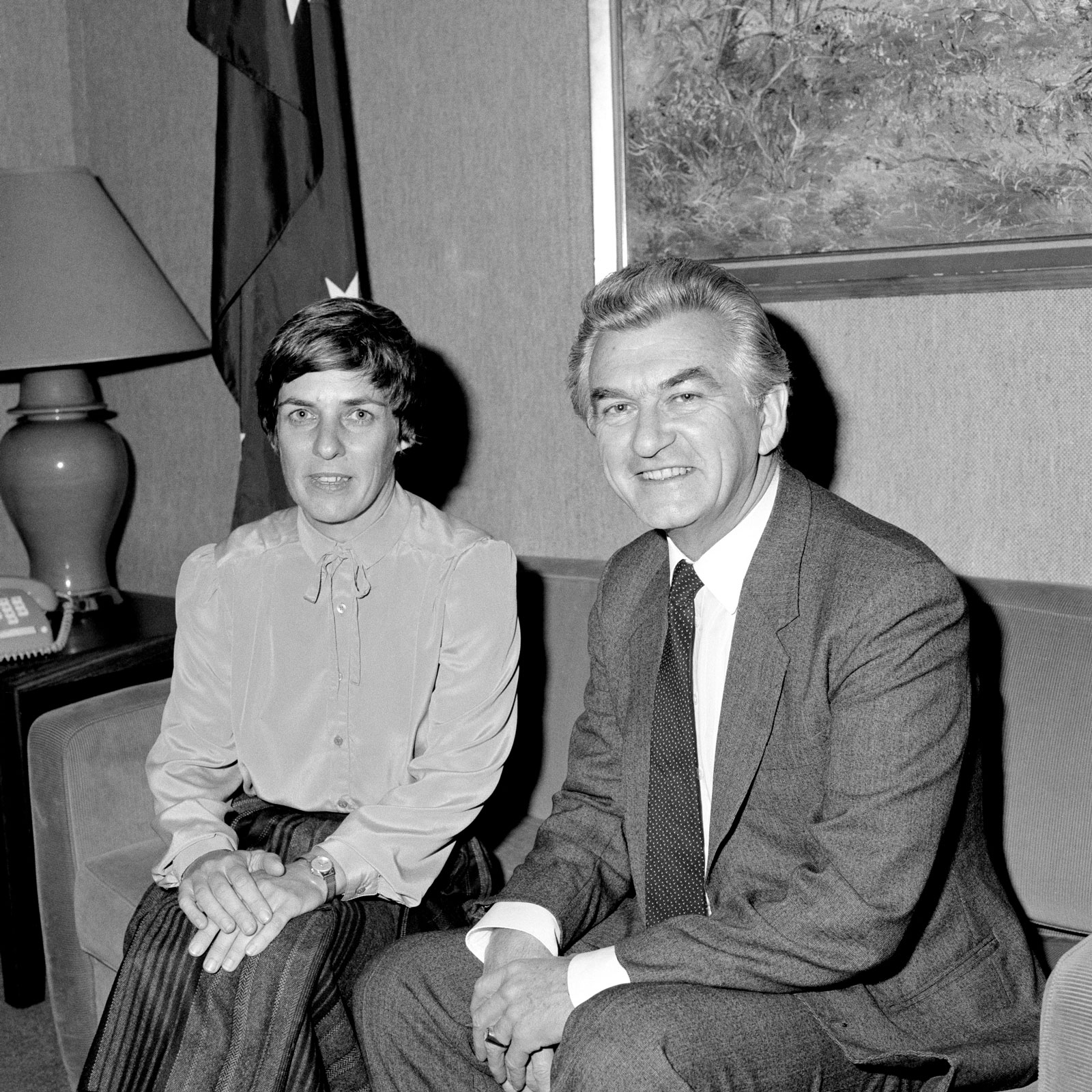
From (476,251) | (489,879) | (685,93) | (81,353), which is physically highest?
(685,93)

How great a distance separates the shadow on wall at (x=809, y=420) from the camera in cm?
215

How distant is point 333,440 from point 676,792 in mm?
699

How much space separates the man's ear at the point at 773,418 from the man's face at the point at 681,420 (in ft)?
0.03

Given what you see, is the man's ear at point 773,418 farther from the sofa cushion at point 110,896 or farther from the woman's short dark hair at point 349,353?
the sofa cushion at point 110,896

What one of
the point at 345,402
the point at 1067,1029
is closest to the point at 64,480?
the point at 345,402

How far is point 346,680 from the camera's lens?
1853mm

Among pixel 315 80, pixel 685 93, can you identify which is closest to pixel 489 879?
pixel 685 93

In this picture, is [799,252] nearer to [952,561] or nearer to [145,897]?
[952,561]

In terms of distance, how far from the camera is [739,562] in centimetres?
152

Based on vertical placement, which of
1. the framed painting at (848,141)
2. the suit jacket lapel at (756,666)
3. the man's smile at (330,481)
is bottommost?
the suit jacket lapel at (756,666)

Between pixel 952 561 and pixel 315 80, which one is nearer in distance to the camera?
pixel 952 561

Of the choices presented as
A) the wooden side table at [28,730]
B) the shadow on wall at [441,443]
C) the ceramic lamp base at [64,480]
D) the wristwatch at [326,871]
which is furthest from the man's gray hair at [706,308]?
the ceramic lamp base at [64,480]

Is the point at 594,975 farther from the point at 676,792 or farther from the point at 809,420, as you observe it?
the point at 809,420

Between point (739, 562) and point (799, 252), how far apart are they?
2.66 feet
